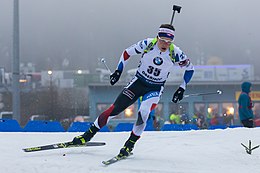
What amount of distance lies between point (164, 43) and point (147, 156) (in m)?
1.76

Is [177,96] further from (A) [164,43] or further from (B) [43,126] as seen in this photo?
(B) [43,126]

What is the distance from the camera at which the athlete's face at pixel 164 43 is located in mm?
5778

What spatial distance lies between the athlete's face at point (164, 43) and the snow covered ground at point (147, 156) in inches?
65.6

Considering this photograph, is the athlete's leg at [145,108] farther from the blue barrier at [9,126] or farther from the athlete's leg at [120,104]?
→ the blue barrier at [9,126]

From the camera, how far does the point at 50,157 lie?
541cm

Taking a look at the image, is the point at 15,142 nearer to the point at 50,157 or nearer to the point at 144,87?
the point at 50,157

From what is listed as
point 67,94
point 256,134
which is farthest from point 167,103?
point 67,94

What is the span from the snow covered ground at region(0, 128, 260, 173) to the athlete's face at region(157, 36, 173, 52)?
167cm

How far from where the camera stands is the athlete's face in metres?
5.78

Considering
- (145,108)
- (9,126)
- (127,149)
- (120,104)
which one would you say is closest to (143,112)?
(145,108)

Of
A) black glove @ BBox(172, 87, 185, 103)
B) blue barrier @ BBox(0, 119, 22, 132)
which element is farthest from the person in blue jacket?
blue barrier @ BBox(0, 119, 22, 132)

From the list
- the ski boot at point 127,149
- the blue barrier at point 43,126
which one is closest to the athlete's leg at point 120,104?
the ski boot at point 127,149

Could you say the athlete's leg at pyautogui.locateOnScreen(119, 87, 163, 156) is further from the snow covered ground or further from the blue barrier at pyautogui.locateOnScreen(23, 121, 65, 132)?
the blue barrier at pyautogui.locateOnScreen(23, 121, 65, 132)

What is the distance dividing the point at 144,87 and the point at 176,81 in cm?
2295
